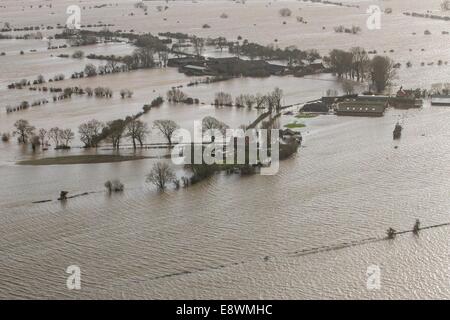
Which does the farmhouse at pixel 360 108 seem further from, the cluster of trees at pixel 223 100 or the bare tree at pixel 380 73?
the cluster of trees at pixel 223 100

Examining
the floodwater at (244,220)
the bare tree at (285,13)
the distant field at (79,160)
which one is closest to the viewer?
the floodwater at (244,220)

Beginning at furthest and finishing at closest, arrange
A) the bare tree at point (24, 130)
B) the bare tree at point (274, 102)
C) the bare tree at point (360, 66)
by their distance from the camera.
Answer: the bare tree at point (360, 66) < the bare tree at point (274, 102) < the bare tree at point (24, 130)

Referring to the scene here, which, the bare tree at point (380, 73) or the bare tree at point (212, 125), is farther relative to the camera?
the bare tree at point (380, 73)

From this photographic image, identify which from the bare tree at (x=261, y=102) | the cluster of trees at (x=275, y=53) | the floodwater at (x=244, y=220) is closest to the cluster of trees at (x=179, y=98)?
the floodwater at (x=244, y=220)

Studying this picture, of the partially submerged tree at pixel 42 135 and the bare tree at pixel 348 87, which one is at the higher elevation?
the bare tree at pixel 348 87

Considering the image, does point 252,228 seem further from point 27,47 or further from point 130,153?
point 27,47

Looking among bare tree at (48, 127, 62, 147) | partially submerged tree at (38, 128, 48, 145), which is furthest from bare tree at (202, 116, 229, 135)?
partially submerged tree at (38, 128, 48, 145)

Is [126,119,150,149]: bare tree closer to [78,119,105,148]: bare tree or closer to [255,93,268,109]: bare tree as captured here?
[78,119,105,148]: bare tree
